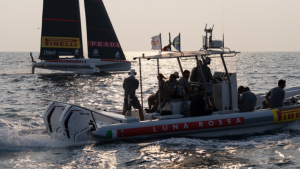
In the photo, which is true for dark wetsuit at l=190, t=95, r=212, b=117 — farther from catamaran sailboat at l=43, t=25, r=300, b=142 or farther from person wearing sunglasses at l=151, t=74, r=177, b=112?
person wearing sunglasses at l=151, t=74, r=177, b=112

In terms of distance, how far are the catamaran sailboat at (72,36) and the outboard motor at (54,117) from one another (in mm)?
29576

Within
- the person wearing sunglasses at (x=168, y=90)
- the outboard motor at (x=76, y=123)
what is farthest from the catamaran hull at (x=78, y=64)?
the outboard motor at (x=76, y=123)

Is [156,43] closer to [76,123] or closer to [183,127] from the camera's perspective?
[183,127]

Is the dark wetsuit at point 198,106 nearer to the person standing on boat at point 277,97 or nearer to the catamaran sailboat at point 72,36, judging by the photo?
the person standing on boat at point 277,97

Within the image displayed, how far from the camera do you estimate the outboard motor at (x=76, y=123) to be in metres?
9.34

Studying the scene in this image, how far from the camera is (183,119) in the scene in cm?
999

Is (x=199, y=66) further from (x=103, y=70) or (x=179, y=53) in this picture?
(x=103, y=70)

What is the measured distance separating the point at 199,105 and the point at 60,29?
1205 inches

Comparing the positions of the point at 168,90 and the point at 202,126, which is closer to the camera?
the point at 202,126

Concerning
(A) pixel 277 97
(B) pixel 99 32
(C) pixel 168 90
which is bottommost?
(A) pixel 277 97

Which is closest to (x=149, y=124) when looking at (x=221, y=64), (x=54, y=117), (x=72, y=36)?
(x=54, y=117)

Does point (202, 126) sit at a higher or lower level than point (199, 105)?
lower

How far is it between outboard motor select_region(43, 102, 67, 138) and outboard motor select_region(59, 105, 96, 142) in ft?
1.73

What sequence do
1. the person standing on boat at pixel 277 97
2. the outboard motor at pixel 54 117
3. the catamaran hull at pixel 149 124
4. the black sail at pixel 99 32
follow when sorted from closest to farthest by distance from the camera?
the catamaran hull at pixel 149 124 → the outboard motor at pixel 54 117 → the person standing on boat at pixel 277 97 → the black sail at pixel 99 32
